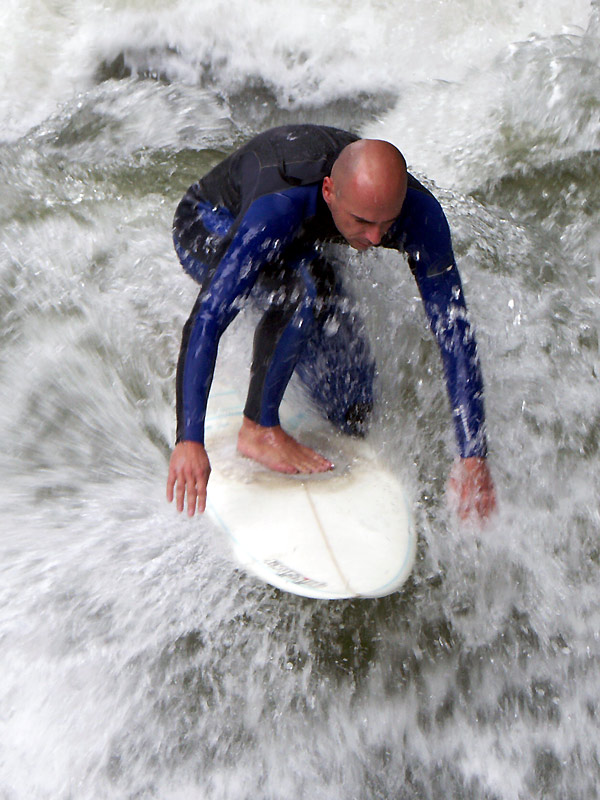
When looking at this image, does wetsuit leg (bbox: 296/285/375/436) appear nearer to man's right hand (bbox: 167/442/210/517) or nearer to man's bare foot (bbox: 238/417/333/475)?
man's bare foot (bbox: 238/417/333/475)

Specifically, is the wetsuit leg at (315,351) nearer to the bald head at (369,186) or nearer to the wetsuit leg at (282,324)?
the wetsuit leg at (282,324)

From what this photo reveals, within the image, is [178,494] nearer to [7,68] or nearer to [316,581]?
[316,581]

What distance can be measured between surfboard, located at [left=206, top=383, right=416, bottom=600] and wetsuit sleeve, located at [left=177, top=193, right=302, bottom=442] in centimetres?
50

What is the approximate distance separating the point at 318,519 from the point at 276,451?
0.81 feet

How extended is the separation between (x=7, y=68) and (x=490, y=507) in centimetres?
338

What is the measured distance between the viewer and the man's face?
1760 millimetres

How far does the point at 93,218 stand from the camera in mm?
3367

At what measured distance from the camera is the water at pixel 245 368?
2178 mm

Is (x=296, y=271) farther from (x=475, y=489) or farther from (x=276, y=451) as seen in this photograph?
(x=475, y=489)

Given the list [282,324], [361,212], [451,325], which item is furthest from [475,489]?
[361,212]

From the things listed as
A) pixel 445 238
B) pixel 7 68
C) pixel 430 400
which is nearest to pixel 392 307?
pixel 430 400

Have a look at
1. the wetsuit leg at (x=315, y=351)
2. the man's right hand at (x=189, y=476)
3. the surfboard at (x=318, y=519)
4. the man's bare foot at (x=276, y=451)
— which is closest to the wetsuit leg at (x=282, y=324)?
the wetsuit leg at (x=315, y=351)

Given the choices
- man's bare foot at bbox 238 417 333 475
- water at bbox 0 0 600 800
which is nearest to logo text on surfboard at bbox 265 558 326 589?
water at bbox 0 0 600 800

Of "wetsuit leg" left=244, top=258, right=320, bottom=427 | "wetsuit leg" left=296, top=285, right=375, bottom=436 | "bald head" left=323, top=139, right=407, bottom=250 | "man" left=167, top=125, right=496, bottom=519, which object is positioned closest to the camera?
"bald head" left=323, top=139, right=407, bottom=250
